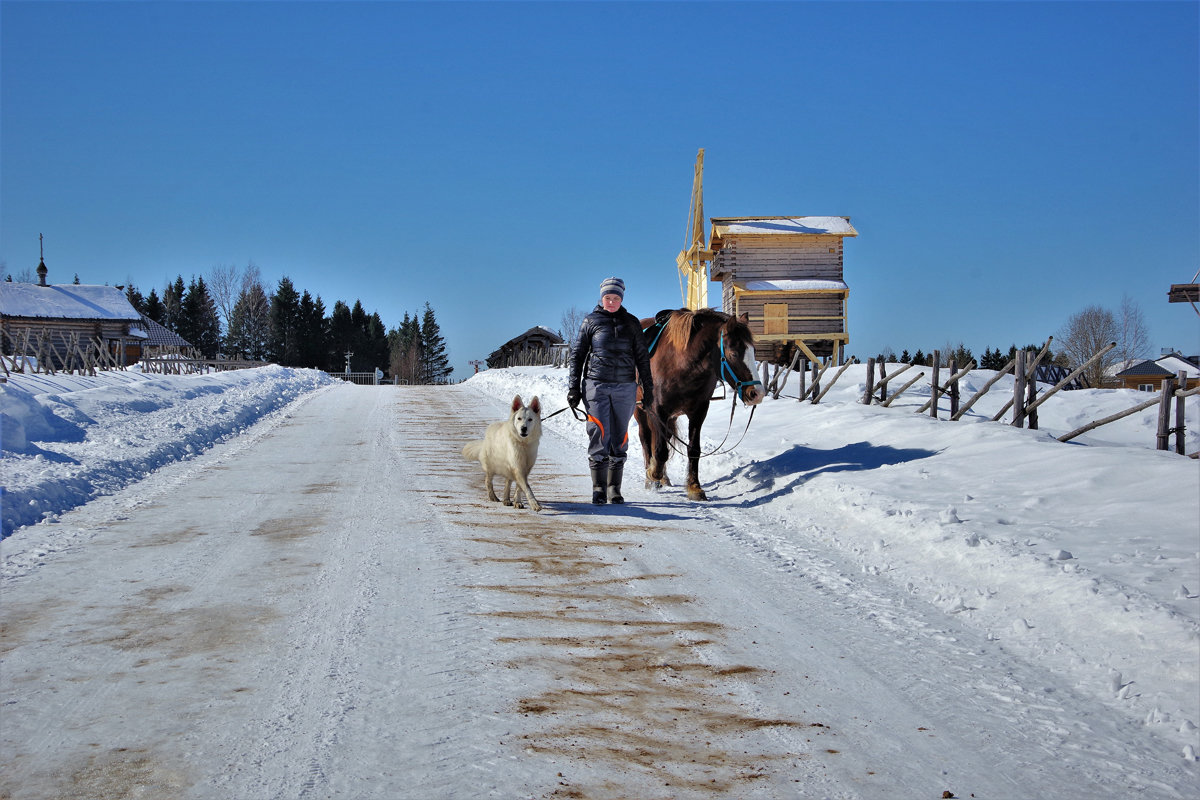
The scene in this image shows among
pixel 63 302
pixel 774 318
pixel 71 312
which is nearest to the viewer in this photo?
pixel 774 318

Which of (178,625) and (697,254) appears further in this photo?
(697,254)

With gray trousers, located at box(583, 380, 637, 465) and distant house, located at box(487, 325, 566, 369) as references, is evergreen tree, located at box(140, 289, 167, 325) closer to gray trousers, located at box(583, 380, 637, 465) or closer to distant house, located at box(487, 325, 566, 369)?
distant house, located at box(487, 325, 566, 369)

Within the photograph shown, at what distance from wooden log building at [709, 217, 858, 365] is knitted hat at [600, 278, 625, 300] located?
81.8ft

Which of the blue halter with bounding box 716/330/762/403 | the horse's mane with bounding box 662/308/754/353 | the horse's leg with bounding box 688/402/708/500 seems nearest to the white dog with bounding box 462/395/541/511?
→ the horse's leg with bounding box 688/402/708/500

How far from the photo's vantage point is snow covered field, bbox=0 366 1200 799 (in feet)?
9.01

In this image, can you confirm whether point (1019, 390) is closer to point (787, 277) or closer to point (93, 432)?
point (93, 432)

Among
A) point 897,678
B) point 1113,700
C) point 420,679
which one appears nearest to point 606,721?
point 420,679

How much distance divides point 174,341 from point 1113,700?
7783 centimetres

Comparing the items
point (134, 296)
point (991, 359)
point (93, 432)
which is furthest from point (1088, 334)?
point (134, 296)

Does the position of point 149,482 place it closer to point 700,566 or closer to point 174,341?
point 700,566

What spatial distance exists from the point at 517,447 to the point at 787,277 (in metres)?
27.7

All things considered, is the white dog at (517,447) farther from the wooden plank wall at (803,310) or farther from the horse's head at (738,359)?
the wooden plank wall at (803,310)

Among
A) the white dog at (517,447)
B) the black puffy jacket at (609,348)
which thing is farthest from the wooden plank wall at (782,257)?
the white dog at (517,447)

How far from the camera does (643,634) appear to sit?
157 inches
